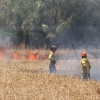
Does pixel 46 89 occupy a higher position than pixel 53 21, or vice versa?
pixel 53 21

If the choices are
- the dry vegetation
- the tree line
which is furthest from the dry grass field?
the tree line

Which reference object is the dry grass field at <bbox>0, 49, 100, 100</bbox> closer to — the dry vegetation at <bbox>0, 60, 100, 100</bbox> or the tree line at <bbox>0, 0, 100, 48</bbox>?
the dry vegetation at <bbox>0, 60, 100, 100</bbox>

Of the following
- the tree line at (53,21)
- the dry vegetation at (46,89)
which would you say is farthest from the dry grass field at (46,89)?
the tree line at (53,21)

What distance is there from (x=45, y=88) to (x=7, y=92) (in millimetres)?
1540

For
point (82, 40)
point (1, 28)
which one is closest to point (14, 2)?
point (1, 28)

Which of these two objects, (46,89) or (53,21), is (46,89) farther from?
(53,21)

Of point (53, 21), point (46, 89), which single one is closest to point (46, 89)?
point (46, 89)

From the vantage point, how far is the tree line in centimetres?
3469

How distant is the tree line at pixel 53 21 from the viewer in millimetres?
34688

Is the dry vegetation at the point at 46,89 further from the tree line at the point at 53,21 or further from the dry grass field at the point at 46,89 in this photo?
the tree line at the point at 53,21

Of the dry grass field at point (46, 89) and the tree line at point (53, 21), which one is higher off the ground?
the tree line at point (53, 21)

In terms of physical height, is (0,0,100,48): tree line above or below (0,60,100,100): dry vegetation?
above

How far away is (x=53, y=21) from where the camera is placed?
118 feet

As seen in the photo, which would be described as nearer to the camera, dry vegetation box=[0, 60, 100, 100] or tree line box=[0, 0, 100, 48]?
dry vegetation box=[0, 60, 100, 100]
